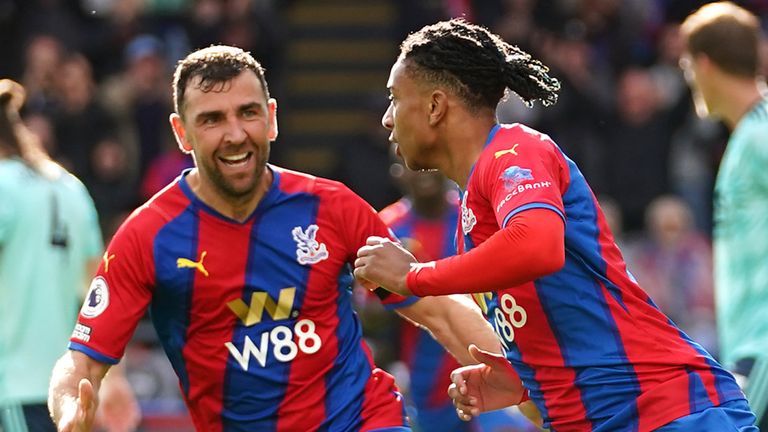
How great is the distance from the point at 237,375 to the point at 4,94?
2.28m

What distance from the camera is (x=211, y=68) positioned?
17.7 ft

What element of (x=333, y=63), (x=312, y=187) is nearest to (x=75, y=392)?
(x=312, y=187)

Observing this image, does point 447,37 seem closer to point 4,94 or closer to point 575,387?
point 575,387

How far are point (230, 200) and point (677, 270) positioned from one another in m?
7.55

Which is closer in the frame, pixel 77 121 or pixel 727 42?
pixel 727 42

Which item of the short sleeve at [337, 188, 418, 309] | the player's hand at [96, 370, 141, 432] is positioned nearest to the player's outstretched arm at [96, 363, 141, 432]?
the player's hand at [96, 370, 141, 432]

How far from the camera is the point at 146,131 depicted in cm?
1297

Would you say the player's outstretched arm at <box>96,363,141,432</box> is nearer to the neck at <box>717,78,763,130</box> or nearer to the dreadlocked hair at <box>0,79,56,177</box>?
the dreadlocked hair at <box>0,79,56,177</box>

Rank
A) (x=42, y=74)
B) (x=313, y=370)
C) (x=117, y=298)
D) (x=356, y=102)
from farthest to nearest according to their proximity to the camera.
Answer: (x=356, y=102), (x=42, y=74), (x=313, y=370), (x=117, y=298)

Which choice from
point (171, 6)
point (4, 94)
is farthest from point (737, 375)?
point (171, 6)

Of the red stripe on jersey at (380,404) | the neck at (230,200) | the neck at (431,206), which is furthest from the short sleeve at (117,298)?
the neck at (431,206)

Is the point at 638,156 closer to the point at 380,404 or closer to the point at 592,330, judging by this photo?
the point at 380,404

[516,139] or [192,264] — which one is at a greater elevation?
[516,139]

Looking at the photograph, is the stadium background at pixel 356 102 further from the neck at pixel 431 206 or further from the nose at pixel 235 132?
the nose at pixel 235 132
